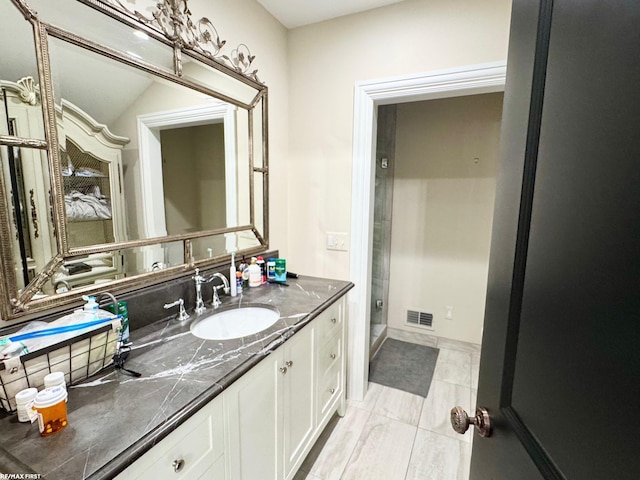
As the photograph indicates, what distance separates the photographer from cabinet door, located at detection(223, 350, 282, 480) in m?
1.02

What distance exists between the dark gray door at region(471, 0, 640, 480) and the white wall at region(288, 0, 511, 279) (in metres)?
1.23

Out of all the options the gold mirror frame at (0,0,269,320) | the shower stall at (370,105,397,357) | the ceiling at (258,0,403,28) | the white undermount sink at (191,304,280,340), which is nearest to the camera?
the gold mirror frame at (0,0,269,320)

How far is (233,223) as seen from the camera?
1.79 m

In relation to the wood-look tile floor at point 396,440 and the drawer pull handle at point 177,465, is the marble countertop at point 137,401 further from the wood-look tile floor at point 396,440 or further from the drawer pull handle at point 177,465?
the wood-look tile floor at point 396,440

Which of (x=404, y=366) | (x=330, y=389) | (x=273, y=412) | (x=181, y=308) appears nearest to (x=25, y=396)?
(x=181, y=308)

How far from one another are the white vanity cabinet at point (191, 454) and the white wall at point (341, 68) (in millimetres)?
1349

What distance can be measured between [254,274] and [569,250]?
5.12 feet

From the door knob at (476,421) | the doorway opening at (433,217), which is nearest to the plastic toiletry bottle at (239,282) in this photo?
the door knob at (476,421)

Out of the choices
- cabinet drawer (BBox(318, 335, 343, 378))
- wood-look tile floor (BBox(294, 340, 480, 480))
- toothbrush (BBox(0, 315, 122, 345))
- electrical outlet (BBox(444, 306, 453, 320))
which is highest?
toothbrush (BBox(0, 315, 122, 345))

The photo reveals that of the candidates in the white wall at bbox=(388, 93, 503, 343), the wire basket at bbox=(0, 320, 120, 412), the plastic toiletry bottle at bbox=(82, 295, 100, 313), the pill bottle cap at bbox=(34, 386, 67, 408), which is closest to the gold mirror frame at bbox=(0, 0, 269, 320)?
the plastic toiletry bottle at bbox=(82, 295, 100, 313)

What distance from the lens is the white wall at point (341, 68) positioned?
1680 mm

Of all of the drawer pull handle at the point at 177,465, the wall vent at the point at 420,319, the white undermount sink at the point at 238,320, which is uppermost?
the white undermount sink at the point at 238,320

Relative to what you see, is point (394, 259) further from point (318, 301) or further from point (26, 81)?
point (26, 81)

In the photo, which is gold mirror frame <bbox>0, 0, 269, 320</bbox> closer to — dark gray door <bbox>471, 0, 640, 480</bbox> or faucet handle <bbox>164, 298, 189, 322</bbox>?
faucet handle <bbox>164, 298, 189, 322</bbox>
